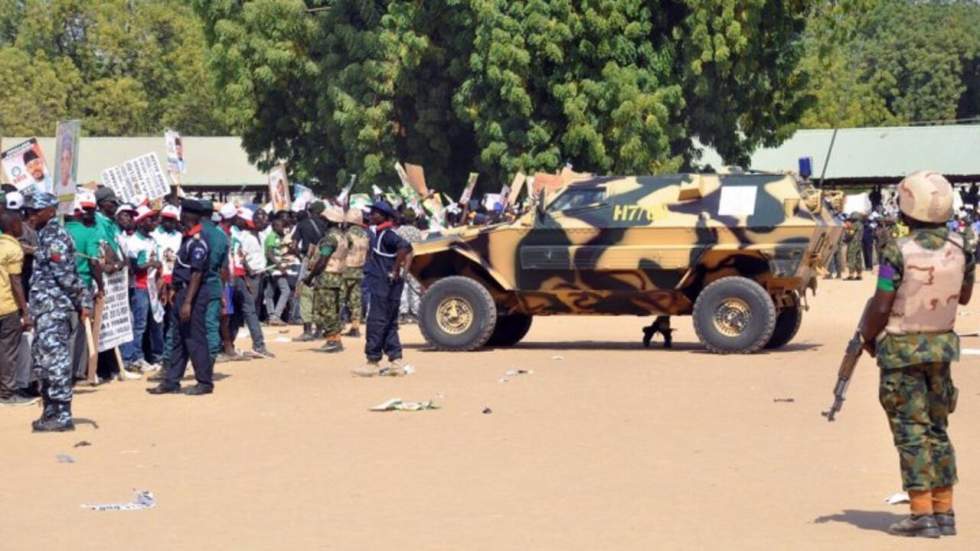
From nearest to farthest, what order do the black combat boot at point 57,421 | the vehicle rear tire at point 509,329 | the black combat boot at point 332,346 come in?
1. the black combat boot at point 57,421
2. the black combat boot at point 332,346
3. the vehicle rear tire at point 509,329

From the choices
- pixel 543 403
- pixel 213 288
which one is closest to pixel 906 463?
pixel 543 403

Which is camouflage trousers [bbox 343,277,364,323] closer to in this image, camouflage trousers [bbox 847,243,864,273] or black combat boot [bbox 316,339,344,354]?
black combat boot [bbox 316,339,344,354]

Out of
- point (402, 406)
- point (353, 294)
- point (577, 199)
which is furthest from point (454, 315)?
point (402, 406)

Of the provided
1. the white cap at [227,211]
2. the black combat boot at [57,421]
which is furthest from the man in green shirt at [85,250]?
the white cap at [227,211]

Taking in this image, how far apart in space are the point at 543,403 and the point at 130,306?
4.71 meters

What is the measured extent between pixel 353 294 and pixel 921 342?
12585 mm

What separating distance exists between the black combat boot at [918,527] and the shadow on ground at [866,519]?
7.8 inches

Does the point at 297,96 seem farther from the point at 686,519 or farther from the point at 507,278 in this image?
the point at 686,519

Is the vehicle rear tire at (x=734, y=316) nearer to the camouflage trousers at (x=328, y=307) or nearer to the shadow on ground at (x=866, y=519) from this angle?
the camouflage trousers at (x=328, y=307)

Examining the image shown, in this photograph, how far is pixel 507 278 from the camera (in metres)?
20.8

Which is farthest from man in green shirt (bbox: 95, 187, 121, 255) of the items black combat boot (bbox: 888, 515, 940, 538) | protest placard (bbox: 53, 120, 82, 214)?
black combat boot (bbox: 888, 515, 940, 538)

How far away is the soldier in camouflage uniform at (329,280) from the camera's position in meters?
20.1

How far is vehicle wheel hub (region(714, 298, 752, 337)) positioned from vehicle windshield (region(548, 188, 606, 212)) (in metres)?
1.89

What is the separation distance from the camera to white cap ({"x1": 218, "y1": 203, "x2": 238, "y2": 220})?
19.9 meters
